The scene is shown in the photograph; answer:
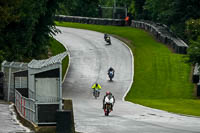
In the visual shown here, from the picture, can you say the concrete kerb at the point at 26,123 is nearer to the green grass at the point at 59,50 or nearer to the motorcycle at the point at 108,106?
the motorcycle at the point at 108,106

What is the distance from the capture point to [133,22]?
81.6 m

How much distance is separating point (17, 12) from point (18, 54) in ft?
10.6

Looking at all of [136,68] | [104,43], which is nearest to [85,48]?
[104,43]

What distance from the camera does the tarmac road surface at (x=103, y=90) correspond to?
74.4 feet

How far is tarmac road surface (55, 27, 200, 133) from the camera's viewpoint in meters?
22.7

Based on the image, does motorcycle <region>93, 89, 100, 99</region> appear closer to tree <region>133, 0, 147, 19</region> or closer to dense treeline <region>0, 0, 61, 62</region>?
dense treeline <region>0, 0, 61, 62</region>

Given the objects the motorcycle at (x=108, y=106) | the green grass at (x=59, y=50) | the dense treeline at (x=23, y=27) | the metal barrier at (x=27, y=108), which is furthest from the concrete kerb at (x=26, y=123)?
A: the green grass at (x=59, y=50)

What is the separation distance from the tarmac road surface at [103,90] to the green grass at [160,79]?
1172 mm

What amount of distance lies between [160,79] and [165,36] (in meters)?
16.9

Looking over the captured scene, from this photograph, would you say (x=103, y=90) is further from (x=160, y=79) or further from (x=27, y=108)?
(x=27, y=108)

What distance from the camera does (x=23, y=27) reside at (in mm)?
43188

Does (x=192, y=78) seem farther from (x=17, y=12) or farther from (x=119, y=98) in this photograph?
(x=17, y=12)

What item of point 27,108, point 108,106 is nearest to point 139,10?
point 108,106

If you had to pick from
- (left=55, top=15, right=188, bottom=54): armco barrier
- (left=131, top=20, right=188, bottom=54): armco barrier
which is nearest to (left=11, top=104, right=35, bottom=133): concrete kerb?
(left=131, top=20, right=188, bottom=54): armco barrier
